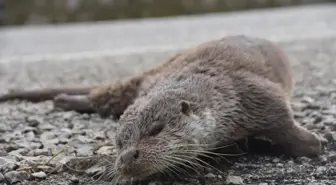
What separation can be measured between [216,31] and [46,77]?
14.8 feet

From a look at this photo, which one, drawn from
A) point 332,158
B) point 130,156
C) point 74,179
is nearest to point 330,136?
point 332,158

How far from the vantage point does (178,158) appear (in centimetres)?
356

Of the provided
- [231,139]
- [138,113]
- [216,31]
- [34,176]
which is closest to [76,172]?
[34,176]

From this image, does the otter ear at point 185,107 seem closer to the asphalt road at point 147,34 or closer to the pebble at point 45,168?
the pebble at point 45,168

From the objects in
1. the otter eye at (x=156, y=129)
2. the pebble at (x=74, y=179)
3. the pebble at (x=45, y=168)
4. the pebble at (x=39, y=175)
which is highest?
→ the otter eye at (x=156, y=129)

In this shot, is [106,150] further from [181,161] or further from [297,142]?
[297,142]

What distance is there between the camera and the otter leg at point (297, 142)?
3926mm

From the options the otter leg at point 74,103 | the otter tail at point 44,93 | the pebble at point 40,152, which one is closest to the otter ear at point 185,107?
the pebble at point 40,152

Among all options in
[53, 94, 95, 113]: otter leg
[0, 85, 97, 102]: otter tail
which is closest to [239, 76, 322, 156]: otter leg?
[53, 94, 95, 113]: otter leg

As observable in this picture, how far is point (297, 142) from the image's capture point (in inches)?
155

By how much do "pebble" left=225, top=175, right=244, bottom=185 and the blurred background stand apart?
14536 mm

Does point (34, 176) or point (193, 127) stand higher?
point (193, 127)

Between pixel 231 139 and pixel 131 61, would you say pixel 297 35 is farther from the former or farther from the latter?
pixel 231 139

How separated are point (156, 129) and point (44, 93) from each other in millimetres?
2335
